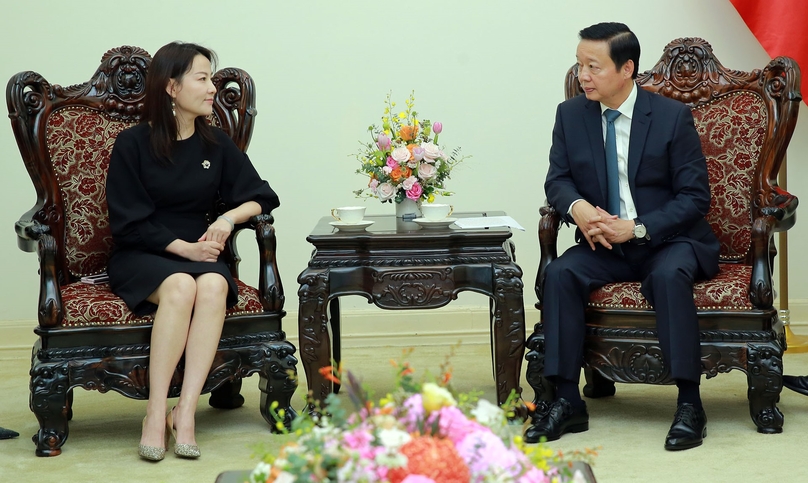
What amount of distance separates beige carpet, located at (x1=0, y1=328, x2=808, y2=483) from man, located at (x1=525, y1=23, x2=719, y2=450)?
Result: 161mm

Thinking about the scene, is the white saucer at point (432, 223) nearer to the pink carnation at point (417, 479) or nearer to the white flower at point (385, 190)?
the white flower at point (385, 190)

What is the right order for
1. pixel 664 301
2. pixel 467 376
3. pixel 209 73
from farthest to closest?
pixel 467 376 < pixel 209 73 < pixel 664 301

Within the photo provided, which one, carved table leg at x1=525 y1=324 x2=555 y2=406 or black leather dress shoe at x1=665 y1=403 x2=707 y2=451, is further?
carved table leg at x1=525 y1=324 x2=555 y2=406

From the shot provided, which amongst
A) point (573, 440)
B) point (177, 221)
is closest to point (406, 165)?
point (177, 221)

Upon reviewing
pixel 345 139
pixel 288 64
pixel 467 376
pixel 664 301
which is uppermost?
pixel 288 64

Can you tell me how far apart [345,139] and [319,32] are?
21.0 inches

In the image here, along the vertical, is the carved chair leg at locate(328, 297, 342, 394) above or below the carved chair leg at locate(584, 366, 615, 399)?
above

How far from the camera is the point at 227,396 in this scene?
3.56 m

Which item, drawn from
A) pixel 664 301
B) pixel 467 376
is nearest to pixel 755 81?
pixel 664 301

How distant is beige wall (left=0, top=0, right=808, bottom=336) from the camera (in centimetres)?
452

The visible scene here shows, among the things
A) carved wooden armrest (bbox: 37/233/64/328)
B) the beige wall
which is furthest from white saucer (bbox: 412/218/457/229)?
the beige wall

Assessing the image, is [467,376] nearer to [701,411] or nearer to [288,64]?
[701,411]

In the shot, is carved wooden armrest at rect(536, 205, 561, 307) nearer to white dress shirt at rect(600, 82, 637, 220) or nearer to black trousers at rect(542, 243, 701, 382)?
black trousers at rect(542, 243, 701, 382)

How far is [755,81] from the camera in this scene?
3.48 m
